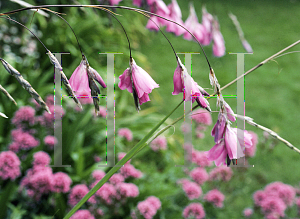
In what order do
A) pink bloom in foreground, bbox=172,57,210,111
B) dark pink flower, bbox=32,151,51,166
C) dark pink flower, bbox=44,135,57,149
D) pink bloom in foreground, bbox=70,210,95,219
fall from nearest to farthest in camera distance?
1. pink bloom in foreground, bbox=172,57,210,111
2. pink bloom in foreground, bbox=70,210,95,219
3. dark pink flower, bbox=32,151,51,166
4. dark pink flower, bbox=44,135,57,149

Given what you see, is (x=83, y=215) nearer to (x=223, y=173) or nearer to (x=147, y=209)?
(x=147, y=209)

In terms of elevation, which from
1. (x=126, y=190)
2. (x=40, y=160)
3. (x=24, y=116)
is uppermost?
(x=24, y=116)

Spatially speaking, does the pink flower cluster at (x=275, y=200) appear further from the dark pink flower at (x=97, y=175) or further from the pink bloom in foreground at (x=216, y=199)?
the dark pink flower at (x=97, y=175)

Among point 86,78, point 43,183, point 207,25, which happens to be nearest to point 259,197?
point 207,25

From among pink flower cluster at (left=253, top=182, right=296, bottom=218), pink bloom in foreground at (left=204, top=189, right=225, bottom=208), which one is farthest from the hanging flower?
pink flower cluster at (left=253, top=182, right=296, bottom=218)

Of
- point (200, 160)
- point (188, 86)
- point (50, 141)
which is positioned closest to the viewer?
point (188, 86)

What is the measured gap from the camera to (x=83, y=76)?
0.54 meters

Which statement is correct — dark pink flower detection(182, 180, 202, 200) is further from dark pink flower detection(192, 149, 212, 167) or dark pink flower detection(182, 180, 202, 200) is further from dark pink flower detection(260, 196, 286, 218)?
dark pink flower detection(260, 196, 286, 218)

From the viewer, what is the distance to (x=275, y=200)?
3.95ft

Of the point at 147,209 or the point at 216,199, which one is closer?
the point at 147,209

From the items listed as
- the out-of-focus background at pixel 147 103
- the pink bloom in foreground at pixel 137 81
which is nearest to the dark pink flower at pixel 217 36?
the out-of-focus background at pixel 147 103

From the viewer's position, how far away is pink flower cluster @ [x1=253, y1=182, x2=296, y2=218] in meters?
1.19

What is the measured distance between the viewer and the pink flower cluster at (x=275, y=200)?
1.19 metres

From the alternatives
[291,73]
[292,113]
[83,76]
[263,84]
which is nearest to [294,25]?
[291,73]
